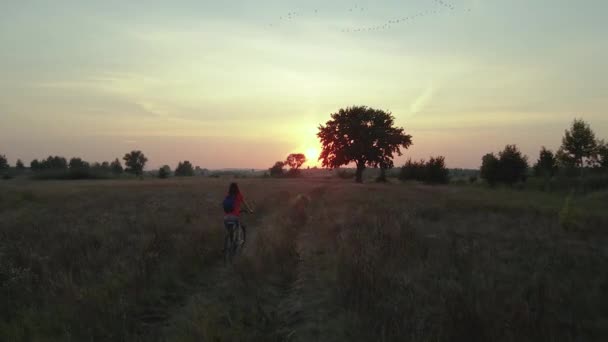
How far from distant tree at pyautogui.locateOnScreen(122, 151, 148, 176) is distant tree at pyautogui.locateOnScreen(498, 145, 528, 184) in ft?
426

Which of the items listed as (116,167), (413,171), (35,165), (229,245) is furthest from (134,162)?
(229,245)

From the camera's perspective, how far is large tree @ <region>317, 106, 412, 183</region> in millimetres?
62594

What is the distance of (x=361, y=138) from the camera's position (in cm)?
6250

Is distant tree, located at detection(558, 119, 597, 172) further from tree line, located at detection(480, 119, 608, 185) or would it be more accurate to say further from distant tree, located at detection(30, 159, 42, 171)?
distant tree, located at detection(30, 159, 42, 171)

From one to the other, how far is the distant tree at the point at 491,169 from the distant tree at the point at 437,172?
41.1 feet

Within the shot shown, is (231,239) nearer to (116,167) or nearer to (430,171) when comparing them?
(430,171)

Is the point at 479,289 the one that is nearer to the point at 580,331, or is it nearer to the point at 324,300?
the point at 580,331

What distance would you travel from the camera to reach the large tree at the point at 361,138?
62.6 metres

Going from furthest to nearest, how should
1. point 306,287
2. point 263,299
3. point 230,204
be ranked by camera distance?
1. point 230,204
2. point 306,287
3. point 263,299

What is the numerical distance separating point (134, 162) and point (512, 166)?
132945mm

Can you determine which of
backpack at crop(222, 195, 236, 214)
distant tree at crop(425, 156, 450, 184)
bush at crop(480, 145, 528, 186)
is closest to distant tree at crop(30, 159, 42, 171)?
distant tree at crop(425, 156, 450, 184)

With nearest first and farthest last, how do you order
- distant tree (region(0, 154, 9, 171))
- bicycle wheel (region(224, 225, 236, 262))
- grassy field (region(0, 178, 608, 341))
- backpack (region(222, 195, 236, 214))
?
1. grassy field (region(0, 178, 608, 341))
2. bicycle wheel (region(224, 225, 236, 262))
3. backpack (region(222, 195, 236, 214))
4. distant tree (region(0, 154, 9, 171))

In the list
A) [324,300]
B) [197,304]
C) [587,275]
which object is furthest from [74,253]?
[587,275]

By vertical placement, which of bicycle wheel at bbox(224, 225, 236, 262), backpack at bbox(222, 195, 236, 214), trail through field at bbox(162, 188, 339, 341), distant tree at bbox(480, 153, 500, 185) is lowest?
trail through field at bbox(162, 188, 339, 341)
